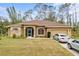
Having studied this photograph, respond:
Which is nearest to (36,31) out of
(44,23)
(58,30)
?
(44,23)

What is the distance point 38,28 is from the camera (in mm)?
8922

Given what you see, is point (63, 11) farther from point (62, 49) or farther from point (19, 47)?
point (19, 47)

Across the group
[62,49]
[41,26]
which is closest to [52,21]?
[41,26]

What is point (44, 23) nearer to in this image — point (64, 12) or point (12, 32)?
point (64, 12)

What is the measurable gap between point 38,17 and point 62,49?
129cm

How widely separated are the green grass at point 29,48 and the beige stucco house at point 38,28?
0.97ft

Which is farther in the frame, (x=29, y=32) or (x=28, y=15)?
(x=29, y=32)

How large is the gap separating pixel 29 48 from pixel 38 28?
90 centimetres

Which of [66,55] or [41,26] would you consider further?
[41,26]

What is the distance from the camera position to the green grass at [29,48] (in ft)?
27.1

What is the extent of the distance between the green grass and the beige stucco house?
0.97 ft

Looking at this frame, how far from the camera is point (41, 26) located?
8.87 meters

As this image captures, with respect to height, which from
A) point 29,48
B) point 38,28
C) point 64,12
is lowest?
point 29,48

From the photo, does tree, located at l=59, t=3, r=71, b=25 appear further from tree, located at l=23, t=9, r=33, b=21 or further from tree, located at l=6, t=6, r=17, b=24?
tree, located at l=6, t=6, r=17, b=24
